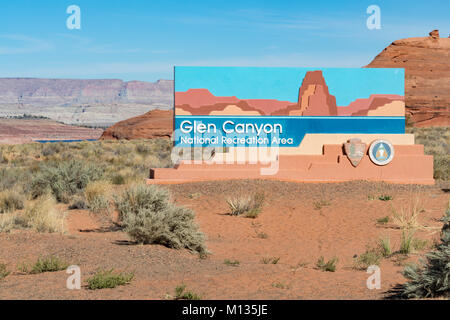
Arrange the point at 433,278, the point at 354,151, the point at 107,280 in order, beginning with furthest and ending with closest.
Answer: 1. the point at 354,151
2. the point at 107,280
3. the point at 433,278

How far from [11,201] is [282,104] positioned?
9488mm

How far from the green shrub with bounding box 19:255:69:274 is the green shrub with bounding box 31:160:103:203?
8734 millimetres

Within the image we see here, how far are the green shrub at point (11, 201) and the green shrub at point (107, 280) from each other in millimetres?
8482

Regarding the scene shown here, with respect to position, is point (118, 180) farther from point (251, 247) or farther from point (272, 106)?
point (251, 247)

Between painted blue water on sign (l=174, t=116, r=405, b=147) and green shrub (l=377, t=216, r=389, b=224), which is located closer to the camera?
green shrub (l=377, t=216, r=389, b=224)

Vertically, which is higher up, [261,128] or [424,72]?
[424,72]

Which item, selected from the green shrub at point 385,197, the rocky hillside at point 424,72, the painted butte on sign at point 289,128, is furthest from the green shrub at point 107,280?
the rocky hillside at point 424,72

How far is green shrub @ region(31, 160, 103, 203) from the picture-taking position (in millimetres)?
17312

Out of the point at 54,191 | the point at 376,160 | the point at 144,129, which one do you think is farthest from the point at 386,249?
the point at 144,129

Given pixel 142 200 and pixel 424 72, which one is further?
pixel 424 72

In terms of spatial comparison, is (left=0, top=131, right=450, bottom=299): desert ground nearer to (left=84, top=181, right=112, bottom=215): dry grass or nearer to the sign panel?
(left=84, top=181, right=112, bottom=215): dry grass

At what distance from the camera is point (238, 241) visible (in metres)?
12.1

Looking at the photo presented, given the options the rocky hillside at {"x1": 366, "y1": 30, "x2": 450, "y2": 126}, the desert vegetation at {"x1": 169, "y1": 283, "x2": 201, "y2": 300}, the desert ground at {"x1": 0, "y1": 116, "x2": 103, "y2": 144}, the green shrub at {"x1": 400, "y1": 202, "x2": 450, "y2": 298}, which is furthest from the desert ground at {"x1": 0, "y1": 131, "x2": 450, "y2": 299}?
the desert ground at {"x1": 0, "y1": 116, "x2": 103, "y2": 144}
